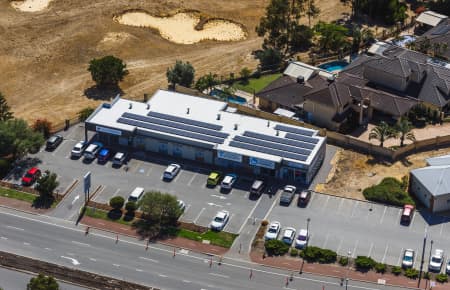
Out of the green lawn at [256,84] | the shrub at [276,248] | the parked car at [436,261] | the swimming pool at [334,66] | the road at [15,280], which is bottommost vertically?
the road at [15,280]

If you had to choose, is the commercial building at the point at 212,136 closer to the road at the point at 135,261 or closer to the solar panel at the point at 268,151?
the solar panel at the point at 268,151

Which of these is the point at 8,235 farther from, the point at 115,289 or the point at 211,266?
the point at 211,266

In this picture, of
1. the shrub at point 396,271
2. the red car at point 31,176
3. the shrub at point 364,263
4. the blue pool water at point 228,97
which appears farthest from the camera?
the blue pool water at point 228,97

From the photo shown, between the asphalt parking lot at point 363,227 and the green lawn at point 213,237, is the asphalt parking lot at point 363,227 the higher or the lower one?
the higher one

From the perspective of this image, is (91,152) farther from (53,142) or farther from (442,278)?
(442,278)

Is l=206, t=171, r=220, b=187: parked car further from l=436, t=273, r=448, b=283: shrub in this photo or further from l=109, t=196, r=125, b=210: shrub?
l=436, t=273, r=448, b=283: shrub

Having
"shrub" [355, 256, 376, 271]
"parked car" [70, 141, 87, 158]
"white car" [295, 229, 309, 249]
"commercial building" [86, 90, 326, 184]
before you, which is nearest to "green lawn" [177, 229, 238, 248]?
"white car" [295, 229, 309, 249]

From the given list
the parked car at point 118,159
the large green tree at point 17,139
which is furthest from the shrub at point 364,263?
the large green tree at point 17,139
